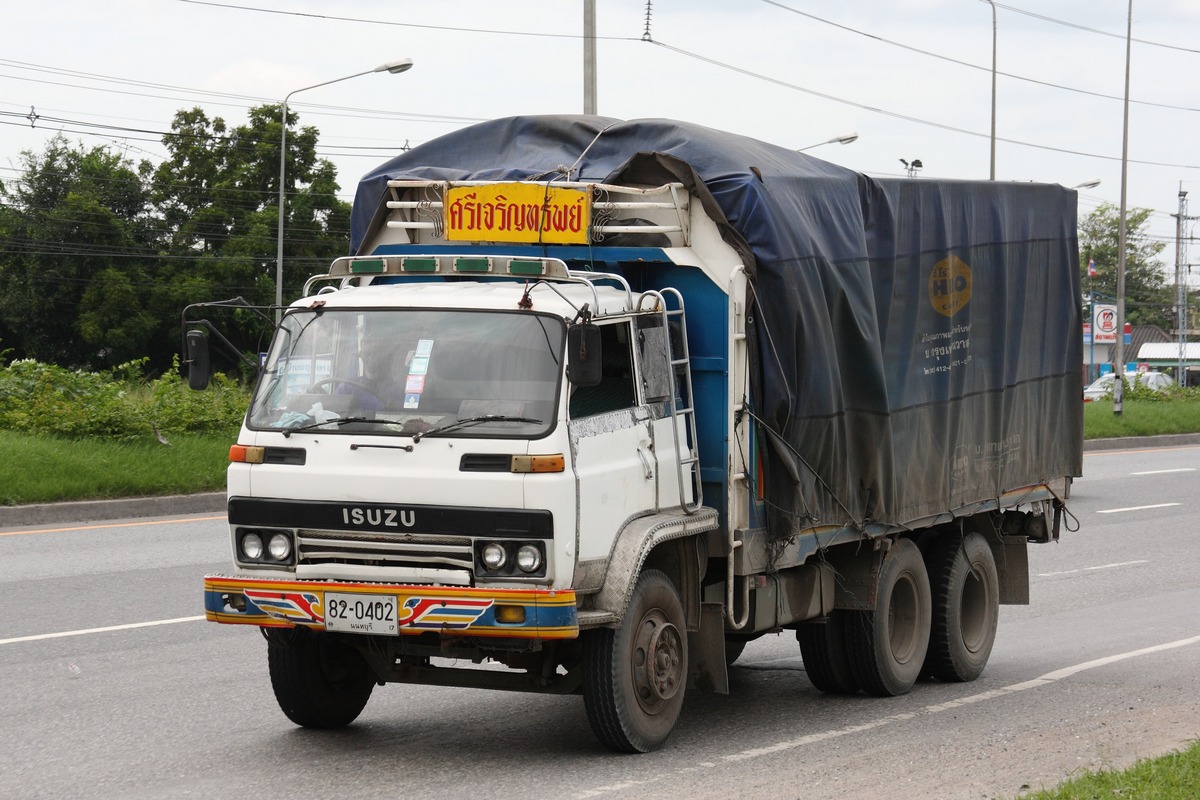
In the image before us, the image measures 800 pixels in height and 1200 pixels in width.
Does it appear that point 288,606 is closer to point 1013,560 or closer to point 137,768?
point 137,768

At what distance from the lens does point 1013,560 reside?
1083 cm

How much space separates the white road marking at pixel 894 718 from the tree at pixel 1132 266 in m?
101

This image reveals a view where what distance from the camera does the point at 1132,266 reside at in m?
117

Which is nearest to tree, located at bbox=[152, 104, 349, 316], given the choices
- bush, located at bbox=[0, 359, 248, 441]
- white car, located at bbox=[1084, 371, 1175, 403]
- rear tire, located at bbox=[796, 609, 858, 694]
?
white car, located at bbox=[1084, 371, 1175, 403]

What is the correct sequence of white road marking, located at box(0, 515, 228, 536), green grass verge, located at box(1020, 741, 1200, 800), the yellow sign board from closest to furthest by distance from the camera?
green grass verge, located at box(1020, 741, 1200, 800) → the yellow sign board → white road marking, located at box(0, 515, 228, 536)

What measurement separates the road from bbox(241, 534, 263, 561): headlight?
92cm

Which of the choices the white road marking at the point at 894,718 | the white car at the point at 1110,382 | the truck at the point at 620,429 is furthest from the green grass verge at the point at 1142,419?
the truck at the point at 620,429

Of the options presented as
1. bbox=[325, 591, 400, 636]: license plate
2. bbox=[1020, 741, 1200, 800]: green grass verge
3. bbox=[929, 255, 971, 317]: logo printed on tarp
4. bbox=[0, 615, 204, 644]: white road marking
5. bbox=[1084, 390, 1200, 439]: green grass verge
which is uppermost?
bbox=[929, 255, 971, 317]: logo printed on tarp

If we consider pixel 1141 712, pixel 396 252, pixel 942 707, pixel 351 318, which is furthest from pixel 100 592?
pixel 1141 712

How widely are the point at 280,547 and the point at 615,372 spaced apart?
1.67 m

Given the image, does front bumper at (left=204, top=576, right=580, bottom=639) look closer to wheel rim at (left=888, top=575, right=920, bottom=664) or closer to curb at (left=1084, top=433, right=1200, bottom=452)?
wheel rim at (left=888, top=575, right=920, bottom=664)

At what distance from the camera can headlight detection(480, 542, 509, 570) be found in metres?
6.51

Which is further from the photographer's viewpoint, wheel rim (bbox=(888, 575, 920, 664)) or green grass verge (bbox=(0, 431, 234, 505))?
green grass verge (bbox=(0, 431, 234, 505))

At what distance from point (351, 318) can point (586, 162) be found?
184 centimetres
